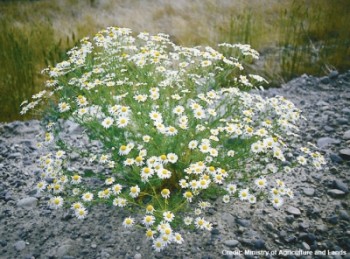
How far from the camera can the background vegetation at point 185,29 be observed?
5.11 m

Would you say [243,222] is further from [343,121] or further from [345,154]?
[343,121]

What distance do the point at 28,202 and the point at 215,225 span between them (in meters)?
1.55

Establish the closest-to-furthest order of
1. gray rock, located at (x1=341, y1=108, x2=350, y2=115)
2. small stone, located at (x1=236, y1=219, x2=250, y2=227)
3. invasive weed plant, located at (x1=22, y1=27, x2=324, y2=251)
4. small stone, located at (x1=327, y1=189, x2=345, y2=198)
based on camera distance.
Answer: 1. invasive weed plant, located at (x1=22, y1=27, x2=324, y2=251)
2. small stone, located at (x1=236, y1=219, x2=250, y2=227)
3. small stone, located at (x1=327, y1=189, x2=345, y2=198)
4. gray rock, located at (x1=341, y1=108, x2=350, y2=115)

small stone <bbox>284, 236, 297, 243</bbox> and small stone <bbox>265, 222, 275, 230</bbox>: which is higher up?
small stone <bbox>265, 222, 275, 230</bbox>

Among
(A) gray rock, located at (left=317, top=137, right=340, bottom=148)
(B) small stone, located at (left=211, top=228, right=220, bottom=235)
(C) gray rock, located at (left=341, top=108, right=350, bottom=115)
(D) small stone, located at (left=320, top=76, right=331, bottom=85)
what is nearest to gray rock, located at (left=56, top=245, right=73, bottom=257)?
(B) small stone, located at (left=211, top=228, right=220, bottom=235)

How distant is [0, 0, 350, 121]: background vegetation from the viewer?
5.11 m

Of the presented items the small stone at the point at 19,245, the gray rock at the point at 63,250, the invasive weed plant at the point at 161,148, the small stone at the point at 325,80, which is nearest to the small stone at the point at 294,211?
the invasive weed plant at the point at 161,148

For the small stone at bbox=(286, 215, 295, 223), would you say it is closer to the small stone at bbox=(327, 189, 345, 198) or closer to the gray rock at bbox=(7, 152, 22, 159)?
the small stone at bbox=(327, 189, 345, 198)

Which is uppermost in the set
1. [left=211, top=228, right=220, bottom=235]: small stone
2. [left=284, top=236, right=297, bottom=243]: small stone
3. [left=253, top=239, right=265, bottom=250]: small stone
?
[left=211, top=228, right=220, bottom=235]: small stone

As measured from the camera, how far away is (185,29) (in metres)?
7.16

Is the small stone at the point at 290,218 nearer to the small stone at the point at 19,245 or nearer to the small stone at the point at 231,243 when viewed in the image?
the small stone at the point at 231,243

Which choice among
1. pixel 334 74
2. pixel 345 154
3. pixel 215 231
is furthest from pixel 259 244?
pixel 334 74

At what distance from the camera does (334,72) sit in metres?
5.41

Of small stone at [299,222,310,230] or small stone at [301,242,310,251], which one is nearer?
small stone at [301,242,310,251]
